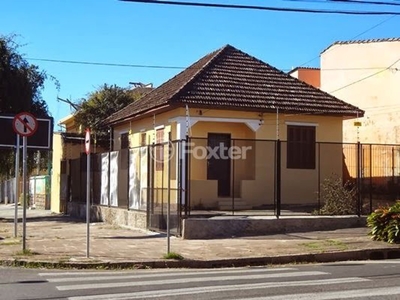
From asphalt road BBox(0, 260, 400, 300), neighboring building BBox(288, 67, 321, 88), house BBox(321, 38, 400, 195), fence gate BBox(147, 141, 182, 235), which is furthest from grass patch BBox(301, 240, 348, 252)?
neighboring building BBox(288, 67, 321, 88)

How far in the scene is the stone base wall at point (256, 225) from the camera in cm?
1524

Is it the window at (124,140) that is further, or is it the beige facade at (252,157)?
the window at (124,140)

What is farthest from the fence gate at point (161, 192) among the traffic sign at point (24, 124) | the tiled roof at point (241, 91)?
the traffic sign at point (24, 124)

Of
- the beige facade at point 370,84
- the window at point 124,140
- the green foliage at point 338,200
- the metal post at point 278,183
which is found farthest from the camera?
the beige facade at point 370,84

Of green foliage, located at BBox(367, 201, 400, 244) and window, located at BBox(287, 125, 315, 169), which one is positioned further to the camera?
window, located at BBox(287, 125, 315, 169)

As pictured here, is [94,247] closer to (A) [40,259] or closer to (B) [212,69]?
(A) [40,259]

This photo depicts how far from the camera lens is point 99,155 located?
22234 millimetres

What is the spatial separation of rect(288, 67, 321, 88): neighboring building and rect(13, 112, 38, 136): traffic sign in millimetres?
23744

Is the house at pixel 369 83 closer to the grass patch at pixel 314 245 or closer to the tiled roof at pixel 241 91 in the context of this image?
the tiled roof at pixel 241 91

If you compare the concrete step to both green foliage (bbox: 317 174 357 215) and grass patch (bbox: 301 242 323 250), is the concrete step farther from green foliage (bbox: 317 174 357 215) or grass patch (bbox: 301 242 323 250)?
grass patch (bbox: 301 242 323 250)

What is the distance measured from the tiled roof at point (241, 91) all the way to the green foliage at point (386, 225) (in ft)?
21.6

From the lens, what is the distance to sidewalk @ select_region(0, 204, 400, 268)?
11.8 m

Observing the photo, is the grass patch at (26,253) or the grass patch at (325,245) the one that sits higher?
the grass patch at (325,245)

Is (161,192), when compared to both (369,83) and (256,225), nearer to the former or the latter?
(256,225)
